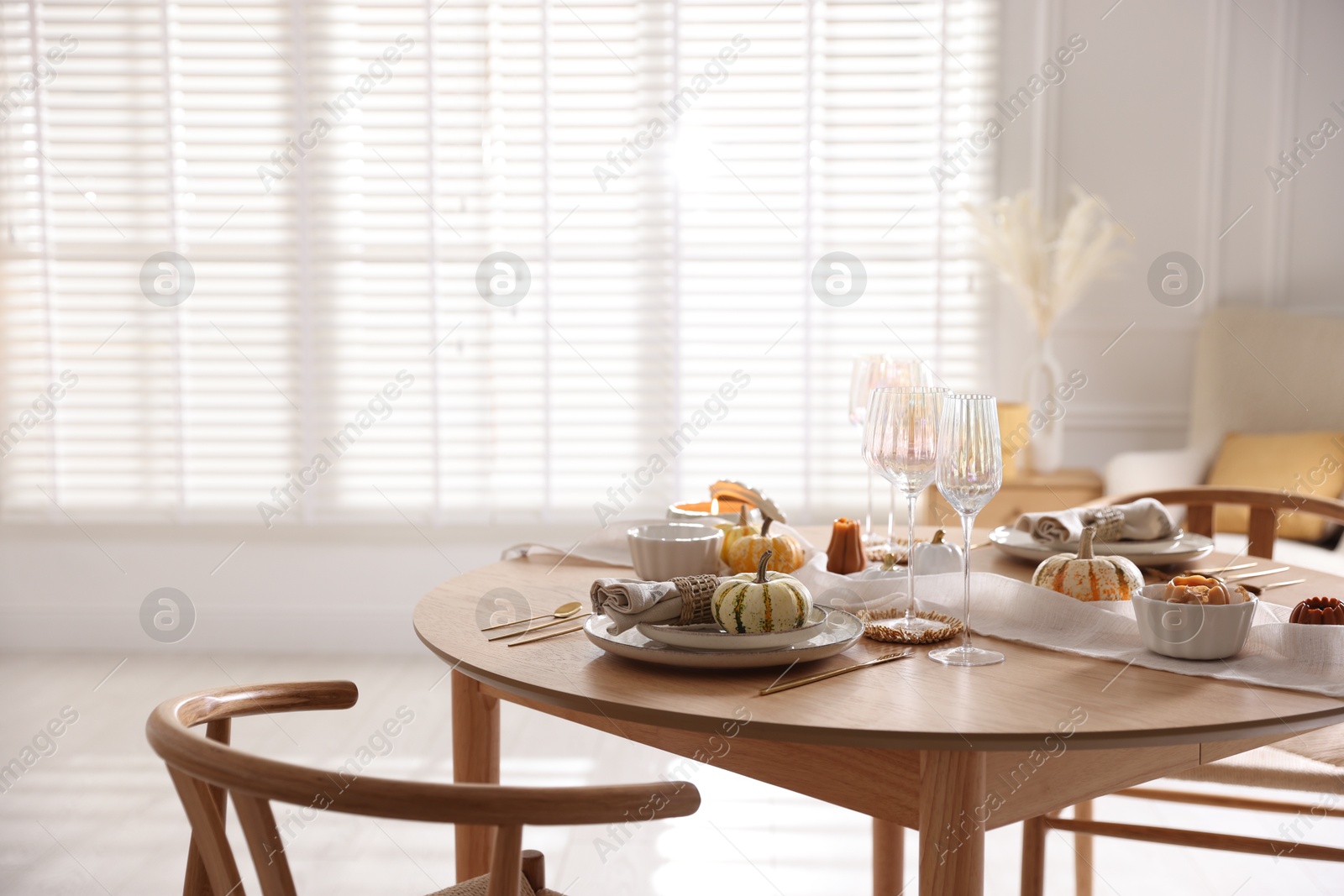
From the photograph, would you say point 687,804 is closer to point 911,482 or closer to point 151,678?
point 911,482

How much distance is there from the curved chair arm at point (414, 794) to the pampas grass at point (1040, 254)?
9.06 feet

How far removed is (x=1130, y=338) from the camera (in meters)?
3.54

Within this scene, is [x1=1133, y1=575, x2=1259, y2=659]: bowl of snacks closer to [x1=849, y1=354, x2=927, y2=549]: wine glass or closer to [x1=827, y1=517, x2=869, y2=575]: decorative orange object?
[x1=827, y1=517, x2=869, y2=575]: decorative orange object

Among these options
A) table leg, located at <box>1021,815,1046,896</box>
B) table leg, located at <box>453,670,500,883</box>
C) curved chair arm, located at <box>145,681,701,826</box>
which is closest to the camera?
curved chair arm, located at <box>145,681,701,826</box>

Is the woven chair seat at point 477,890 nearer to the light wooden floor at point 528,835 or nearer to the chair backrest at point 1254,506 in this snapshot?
the light wooden floor at point 528,835

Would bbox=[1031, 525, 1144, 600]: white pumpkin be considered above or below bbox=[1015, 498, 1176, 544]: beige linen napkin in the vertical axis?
below

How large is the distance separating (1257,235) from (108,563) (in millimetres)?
3799

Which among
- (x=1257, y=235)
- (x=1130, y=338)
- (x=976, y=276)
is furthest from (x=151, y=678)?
(x=1257, y=235)

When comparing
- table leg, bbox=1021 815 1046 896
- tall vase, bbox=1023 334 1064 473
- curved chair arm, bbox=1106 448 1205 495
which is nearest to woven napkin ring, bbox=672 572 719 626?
table leg, bbox=1021 815 1046 896

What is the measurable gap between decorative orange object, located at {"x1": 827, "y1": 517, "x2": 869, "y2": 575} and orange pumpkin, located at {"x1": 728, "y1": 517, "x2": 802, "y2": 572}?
4cm

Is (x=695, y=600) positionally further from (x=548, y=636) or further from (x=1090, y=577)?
(x=1090, y=577)

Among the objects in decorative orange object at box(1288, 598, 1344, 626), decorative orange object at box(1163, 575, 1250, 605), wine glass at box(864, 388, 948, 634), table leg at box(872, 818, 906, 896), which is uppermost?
wine glass at box(864, 388, 948, 634)

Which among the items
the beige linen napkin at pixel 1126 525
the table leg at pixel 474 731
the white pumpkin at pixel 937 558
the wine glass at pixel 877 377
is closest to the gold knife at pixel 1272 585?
the beige linen napkin at pixel 1126 525

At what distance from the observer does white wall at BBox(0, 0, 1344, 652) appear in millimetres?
3443
